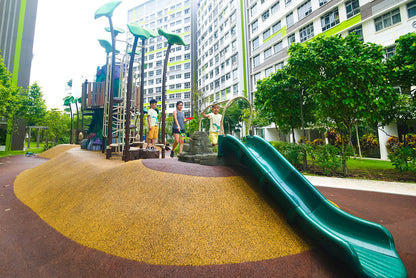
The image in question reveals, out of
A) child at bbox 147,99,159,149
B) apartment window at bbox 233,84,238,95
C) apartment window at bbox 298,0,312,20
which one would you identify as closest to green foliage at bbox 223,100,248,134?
apartment window at bbox 233,84,238,95

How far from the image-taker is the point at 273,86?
10.1 m

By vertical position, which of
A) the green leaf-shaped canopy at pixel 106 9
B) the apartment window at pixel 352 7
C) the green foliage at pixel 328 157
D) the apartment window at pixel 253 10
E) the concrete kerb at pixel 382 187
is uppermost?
the apartment window at pixel 253 10

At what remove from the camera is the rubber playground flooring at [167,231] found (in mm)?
2061

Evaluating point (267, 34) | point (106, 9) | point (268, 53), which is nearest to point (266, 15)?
point (267, 34)

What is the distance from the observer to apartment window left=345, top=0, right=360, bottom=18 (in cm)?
1606

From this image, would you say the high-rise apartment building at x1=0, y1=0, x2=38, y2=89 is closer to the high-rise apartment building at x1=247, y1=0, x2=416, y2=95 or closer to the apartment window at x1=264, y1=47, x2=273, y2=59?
the high-rise apartment building at x1=247, y1=0, x2=416, y2=95

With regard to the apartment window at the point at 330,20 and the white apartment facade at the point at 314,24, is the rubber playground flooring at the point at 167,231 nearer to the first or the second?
the white apartment facade at the point at 314,24

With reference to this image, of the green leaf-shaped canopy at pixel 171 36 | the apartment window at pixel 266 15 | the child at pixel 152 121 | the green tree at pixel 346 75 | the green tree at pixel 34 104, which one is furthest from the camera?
the apartment window at pixel 266 15

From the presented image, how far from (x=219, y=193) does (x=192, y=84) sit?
4697 centimetres

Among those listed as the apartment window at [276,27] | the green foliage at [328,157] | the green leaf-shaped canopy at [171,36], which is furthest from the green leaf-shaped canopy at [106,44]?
the apartment window at [276,27]

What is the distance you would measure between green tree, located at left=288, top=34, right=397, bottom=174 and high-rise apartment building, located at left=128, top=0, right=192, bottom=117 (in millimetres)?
39875

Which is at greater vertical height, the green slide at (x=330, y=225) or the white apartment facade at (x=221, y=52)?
the white apartment facade at (x=221, y=52)

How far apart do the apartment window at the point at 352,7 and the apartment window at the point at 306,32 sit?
347 cm

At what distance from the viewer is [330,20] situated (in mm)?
18125
